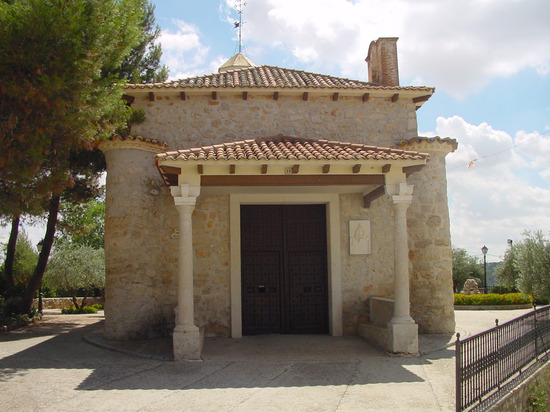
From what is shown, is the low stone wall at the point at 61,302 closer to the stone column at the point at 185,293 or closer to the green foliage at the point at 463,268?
the stone column at the point at 185,293

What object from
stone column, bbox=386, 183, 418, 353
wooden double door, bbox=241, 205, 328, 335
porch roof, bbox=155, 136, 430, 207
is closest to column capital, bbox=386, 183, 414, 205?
stone column, bbox=386, 183, 418, 353

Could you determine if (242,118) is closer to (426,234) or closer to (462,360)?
(426,234)

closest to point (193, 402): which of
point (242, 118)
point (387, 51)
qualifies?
point (242, 118)

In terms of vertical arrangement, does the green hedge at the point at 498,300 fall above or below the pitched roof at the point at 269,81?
below

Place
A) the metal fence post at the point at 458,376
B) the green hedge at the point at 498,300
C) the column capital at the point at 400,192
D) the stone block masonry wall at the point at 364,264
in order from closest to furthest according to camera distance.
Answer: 1. the metal fence post at the point at 458,376
2. the column capital at the point at 400,192
3. the stone block masonry wall at the point at 364,264
4. the green hedge at the point at 498,300

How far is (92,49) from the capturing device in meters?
8.54

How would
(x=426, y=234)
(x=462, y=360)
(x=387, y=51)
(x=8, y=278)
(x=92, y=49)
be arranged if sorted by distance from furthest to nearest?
(x=8, y=278) → (x=387, y=51) → (x=426, y=234) → (x=92, y=49) → (x=462, y=360)

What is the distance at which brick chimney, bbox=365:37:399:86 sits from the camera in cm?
1213

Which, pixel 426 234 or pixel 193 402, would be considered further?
pixel 426 234

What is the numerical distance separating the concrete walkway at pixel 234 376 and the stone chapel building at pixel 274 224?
0.68 m

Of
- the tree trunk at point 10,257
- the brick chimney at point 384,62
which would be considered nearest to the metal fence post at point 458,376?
the brick chimney at point 384,62

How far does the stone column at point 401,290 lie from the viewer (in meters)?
8.11

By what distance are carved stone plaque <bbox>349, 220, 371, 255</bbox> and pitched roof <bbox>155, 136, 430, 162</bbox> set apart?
1934mm

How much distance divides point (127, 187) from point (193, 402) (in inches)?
207
